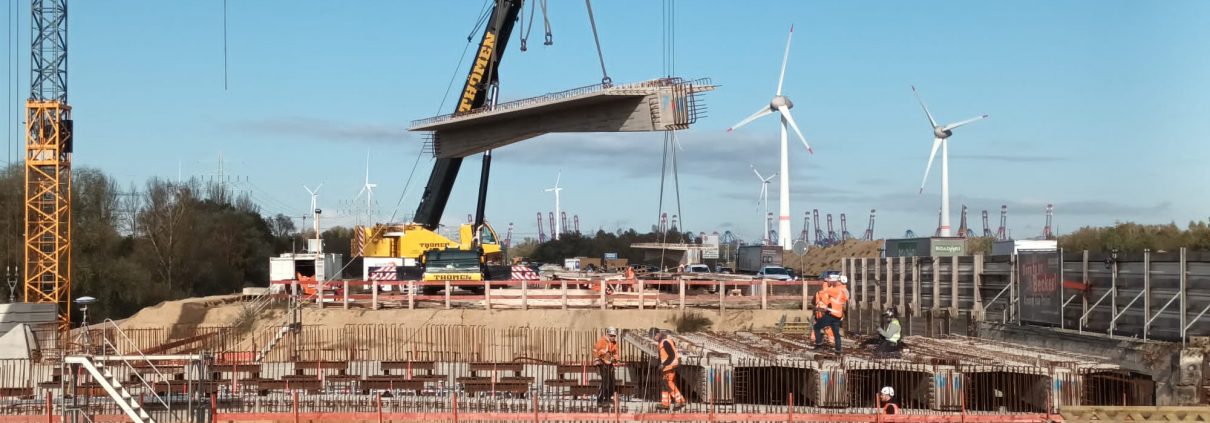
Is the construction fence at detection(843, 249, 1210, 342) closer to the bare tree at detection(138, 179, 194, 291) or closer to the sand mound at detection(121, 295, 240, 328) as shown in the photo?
the sand mound at detection(121, 295, 240, 328)

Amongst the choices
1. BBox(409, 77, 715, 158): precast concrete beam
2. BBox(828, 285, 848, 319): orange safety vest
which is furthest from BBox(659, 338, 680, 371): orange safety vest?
BBox(409, 77, 715, 158): precast concrete beam

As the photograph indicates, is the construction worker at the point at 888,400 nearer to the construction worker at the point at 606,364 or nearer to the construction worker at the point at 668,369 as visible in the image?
the construction worker at the point at 668,369

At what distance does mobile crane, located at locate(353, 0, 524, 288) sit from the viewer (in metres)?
47.4

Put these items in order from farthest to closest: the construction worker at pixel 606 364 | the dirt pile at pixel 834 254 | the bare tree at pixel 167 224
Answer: the dirt pile at pixel 834 254
the bare tree at pixel 167 224
the construction worker at pixel 606 364

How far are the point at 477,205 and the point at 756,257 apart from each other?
2691 centimetres

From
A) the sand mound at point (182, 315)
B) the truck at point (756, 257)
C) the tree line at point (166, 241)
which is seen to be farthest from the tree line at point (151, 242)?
the truck at point (756, 257)

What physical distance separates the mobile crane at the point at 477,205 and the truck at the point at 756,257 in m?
25.0

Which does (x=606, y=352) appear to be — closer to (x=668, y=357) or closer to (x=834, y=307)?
(x=668, y=357)

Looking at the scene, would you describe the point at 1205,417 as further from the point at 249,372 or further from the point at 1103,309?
the point at 249,372

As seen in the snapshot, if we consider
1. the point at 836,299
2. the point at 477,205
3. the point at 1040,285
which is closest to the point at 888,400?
the point at 836,299

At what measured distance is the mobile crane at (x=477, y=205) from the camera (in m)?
47.4

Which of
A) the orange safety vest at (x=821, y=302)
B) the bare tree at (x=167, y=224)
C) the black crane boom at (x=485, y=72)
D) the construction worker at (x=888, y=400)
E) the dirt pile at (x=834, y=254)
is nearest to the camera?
the construction worker at (x=888, y=400)

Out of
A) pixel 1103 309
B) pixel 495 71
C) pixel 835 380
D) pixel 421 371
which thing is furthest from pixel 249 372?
pixel 495 71

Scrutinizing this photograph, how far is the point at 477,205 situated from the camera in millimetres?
51656
